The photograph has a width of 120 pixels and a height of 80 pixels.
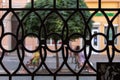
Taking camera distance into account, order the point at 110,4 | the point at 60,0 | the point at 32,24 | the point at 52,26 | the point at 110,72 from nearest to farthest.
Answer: the point at 110,72, the point at 60,0, the point at 32,24, the point at 52,26, the point at 110,4

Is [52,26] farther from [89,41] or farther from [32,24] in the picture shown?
[89,41]

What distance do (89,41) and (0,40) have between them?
12.6 inches

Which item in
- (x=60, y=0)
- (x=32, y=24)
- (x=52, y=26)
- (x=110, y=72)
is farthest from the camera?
(x=52, y=26)

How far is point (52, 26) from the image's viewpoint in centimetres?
888

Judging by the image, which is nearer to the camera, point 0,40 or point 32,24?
point 0,40

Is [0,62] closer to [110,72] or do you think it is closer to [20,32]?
[20,32]

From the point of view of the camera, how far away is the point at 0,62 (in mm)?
1359

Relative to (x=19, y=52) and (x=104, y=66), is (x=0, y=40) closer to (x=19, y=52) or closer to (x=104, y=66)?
(x=19, y=52)

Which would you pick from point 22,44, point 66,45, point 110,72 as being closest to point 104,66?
point 110,72

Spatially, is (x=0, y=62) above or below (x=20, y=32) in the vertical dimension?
below

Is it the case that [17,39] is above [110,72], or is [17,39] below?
above

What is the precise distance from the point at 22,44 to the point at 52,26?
753cm

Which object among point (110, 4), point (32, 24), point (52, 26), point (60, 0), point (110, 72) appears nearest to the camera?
point (110, 72)

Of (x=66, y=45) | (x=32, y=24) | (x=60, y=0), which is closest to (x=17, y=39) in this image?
(x=66, y=45)
